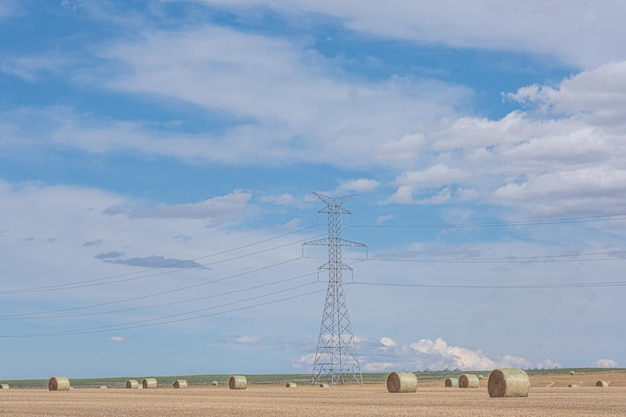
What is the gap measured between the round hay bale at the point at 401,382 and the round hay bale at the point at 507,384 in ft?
43.1

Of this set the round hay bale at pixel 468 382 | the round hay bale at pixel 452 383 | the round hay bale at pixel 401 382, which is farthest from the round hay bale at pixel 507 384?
the round hay bale at pixel 452 383

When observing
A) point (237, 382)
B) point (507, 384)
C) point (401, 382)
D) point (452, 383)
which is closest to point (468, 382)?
point (452, 383)

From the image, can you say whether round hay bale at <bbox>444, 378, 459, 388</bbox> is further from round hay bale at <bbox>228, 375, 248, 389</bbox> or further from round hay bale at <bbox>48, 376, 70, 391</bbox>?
round hay bale at <bbox>48, 376, 70, 391</bbox>

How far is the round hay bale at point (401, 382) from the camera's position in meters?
64.1

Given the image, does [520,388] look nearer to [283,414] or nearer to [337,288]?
[283,414]

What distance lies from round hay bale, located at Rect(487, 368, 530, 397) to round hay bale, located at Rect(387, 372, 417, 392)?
13133 millimetres

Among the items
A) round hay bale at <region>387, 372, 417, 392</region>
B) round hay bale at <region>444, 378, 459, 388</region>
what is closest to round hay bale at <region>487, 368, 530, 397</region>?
round hay bale at <region>387, 372, 417, 392</region>

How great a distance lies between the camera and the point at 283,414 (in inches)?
1284

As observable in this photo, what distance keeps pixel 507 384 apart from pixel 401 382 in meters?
14.5

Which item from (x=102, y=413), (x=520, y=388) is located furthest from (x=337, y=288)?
(x=102, y=413)

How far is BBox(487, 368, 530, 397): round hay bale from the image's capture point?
5066 centimetres

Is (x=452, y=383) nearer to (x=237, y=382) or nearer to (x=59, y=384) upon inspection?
(x=237, y=382)

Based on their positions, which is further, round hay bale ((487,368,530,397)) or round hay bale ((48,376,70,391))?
round hay bale ((48,376,70,391))

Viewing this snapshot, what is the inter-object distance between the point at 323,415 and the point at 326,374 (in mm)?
62270
